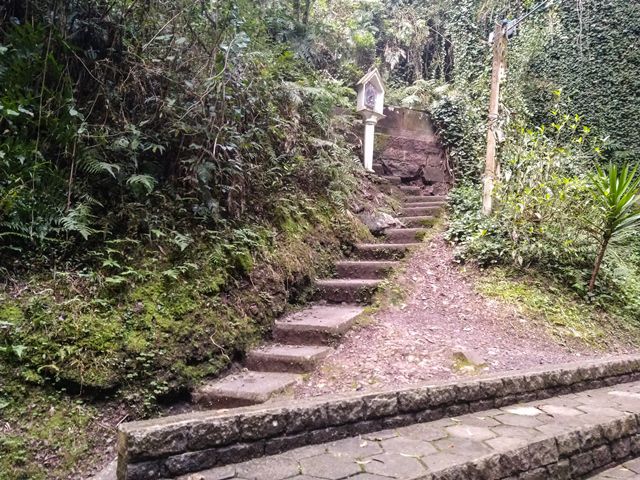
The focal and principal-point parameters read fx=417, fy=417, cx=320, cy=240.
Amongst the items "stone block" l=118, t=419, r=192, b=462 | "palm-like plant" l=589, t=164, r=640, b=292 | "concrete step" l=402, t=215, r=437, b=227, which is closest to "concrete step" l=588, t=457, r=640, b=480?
"stone block" l=118, t=419, r=192, b=462

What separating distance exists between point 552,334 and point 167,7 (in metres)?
4.58

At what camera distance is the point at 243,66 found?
12.9 feet

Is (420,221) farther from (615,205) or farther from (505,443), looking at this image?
(505,443)

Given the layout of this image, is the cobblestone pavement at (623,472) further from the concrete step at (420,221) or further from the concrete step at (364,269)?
the concrete step at (420,221)

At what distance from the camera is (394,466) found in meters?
1.85

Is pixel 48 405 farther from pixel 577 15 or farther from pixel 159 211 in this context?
pixel 577 15

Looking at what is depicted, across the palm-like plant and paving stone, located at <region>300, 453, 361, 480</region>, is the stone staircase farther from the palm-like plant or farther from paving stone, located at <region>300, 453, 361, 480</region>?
the palm-like plant

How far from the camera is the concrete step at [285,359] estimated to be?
2928mm

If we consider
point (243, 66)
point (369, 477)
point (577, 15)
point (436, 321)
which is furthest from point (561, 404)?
point (577, 15)

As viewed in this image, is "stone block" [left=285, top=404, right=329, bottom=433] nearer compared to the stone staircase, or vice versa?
"stone block" [left=285, top=404, right=329, bottom=433]

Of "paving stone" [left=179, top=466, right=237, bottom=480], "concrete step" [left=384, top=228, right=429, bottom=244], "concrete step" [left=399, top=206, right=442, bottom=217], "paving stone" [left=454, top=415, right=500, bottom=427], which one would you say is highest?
"concrete step" [left=399, top=206, right=442, bottom=217]

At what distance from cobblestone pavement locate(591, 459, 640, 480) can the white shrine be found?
529 centimetres

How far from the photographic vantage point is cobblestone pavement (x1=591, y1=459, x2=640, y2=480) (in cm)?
238

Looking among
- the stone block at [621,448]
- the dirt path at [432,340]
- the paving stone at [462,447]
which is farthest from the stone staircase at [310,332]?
the stone block at [621,448]
